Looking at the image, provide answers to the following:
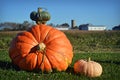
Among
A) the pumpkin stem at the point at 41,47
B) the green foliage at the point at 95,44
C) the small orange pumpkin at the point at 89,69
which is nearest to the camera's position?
the small orange pumpkin at the point at 89,69

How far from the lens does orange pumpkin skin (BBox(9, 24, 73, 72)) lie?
8273mm

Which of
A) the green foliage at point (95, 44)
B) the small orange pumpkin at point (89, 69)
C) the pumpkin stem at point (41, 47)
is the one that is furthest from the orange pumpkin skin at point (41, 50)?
the green foliage at point (95, 44)

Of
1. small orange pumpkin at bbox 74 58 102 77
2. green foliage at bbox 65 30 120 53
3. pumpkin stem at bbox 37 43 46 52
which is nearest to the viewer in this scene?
small orange pumpkin at bbox 74 58 102 77

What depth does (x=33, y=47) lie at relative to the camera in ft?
27.6

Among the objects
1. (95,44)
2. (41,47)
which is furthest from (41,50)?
(95,44)

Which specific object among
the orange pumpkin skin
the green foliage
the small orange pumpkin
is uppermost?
the orange pumpkin skin

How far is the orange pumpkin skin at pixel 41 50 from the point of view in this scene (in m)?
8.27

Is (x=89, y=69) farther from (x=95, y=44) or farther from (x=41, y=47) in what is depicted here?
(x=95, y=44)

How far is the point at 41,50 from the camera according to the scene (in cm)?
827

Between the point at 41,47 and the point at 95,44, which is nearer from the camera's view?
Result: the point at 41,47

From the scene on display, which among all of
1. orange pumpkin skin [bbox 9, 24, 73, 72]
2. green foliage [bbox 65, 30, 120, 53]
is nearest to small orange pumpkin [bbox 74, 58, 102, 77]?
orange pumpkin skin [bbox 9, 24, 73, 72]

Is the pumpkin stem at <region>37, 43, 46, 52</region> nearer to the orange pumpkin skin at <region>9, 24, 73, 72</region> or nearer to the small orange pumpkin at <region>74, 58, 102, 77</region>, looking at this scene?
the orange pumpkin skin at <region>9, 24, 73, 72</region>

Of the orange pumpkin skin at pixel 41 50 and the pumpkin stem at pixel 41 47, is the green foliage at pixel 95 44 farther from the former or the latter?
the pumpkin stem at pixel 41 47

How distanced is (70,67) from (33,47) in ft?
4.99
